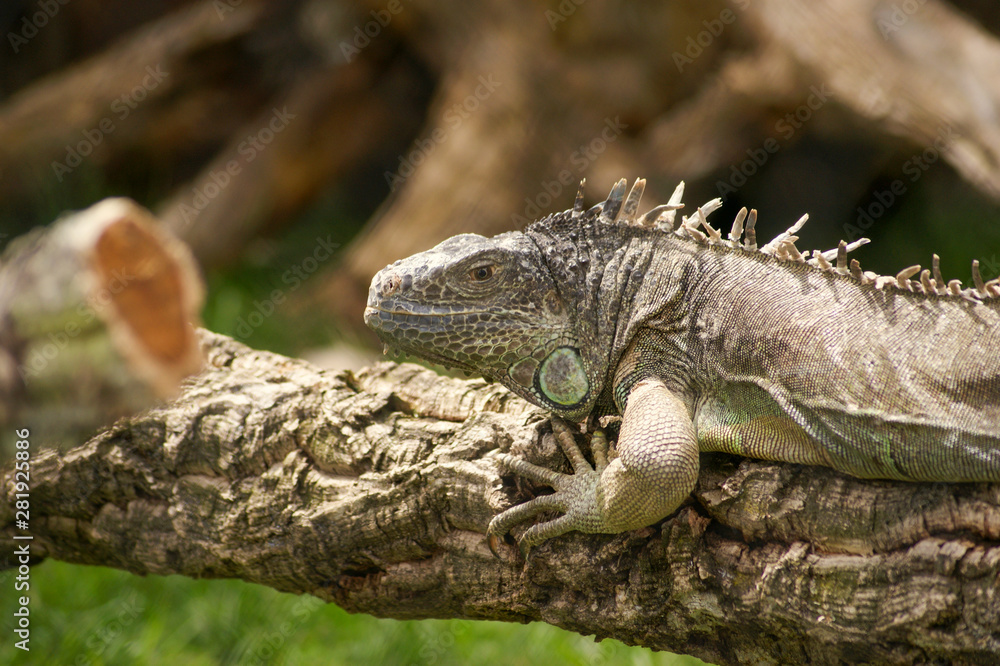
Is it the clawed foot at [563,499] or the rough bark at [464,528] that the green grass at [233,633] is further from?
the clawed foot at [563,499]

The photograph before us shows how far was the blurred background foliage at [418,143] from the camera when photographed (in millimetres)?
6090

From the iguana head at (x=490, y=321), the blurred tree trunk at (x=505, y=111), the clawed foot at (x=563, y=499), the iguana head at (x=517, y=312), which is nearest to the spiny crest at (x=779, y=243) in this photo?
the iguana head at (x=517, y=312)

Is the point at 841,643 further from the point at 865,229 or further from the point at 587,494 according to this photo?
the point at 865,229

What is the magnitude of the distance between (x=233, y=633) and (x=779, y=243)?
182 inches

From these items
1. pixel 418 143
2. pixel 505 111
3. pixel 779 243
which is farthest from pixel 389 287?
pixel 418 143

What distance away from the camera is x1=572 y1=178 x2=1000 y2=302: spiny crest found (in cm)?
313

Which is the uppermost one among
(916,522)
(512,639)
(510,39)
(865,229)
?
(510,39)

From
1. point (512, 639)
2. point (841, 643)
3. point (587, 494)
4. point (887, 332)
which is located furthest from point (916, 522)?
point (512, 639)

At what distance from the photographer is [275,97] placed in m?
11.1

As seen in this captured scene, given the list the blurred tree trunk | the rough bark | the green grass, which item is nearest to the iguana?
the rough bark

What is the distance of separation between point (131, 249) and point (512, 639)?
13.2 feet

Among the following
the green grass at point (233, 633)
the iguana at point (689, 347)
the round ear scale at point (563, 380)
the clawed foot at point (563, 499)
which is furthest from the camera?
the green grass at point (233, 633)

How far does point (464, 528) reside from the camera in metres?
3.44

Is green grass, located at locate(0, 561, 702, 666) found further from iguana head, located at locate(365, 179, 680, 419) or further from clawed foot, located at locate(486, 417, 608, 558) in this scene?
iguana head, located at locate(365, 179, 680, 419)
